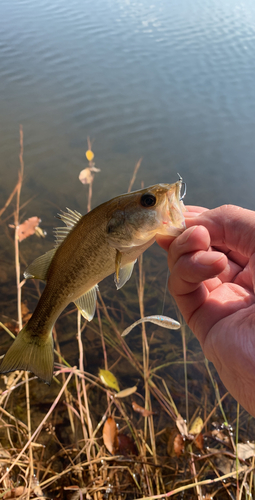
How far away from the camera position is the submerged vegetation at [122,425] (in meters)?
2.90

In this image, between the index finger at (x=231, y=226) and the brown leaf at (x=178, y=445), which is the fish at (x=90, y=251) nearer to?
the index finger at (x=231, y=226)

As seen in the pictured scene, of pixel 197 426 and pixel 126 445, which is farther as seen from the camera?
pixel 197 426

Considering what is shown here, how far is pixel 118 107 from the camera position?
8977 mm

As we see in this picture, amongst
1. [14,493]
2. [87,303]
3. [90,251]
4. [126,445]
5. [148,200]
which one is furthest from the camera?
[126,445]

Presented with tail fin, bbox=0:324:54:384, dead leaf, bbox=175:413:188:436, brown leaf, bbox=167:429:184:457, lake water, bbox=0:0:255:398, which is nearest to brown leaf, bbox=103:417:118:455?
brown leaf, bbox=167:429:184:457

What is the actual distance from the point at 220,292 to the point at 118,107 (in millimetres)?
7940

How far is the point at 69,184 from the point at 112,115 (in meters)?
3.13

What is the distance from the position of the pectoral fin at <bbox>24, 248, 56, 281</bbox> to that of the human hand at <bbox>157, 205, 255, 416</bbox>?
2.28 ft

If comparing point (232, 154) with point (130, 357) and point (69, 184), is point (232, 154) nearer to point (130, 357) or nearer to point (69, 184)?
point (69, 184)

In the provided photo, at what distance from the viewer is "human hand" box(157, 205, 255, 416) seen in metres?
1.75

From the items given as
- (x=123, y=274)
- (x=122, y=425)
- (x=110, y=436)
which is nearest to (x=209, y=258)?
(x=123, y=274)

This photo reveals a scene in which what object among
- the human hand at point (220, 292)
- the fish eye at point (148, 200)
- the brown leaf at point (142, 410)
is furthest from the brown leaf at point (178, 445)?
the fish eye at point (148, 200)

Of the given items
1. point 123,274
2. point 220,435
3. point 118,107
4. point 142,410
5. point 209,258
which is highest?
point 209,258

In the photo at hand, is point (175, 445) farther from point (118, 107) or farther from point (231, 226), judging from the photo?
point (118, 107)
